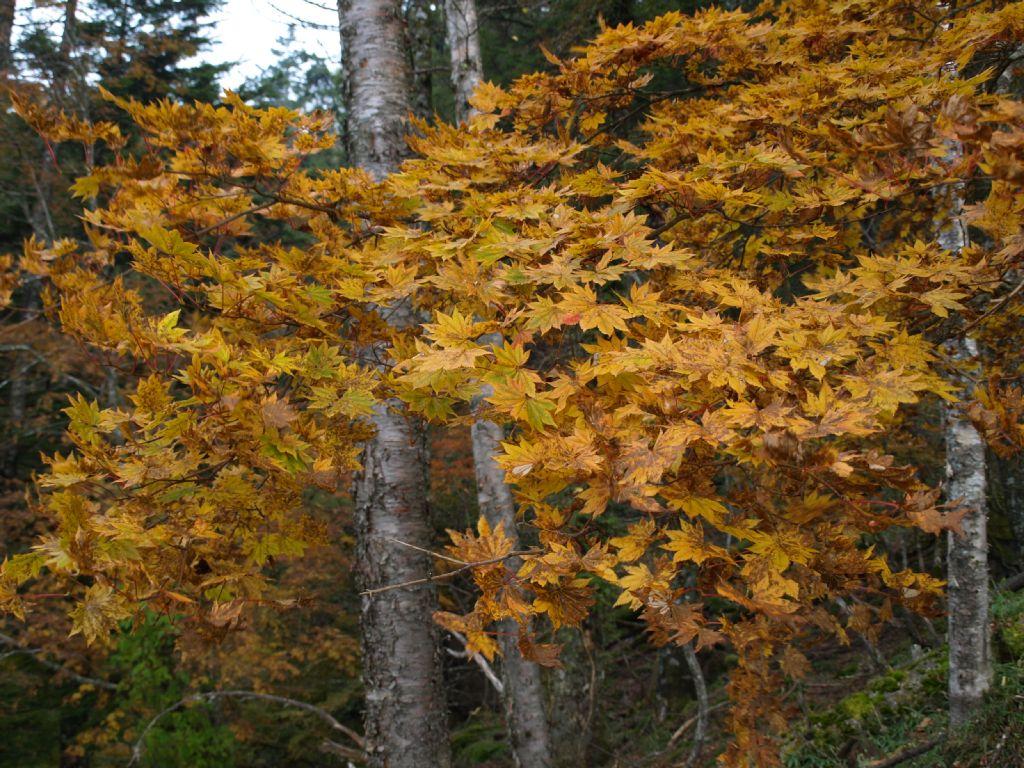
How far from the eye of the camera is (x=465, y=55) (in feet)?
18.6

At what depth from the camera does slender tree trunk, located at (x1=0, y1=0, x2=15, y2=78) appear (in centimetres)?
830

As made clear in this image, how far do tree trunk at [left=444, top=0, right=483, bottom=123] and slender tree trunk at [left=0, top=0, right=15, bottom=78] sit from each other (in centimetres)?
614

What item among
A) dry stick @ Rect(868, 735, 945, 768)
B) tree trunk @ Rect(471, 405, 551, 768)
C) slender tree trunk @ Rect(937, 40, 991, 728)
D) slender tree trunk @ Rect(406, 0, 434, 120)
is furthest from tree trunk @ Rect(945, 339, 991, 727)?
slender tree trunk @ Rect(406, 0, 434, 120)

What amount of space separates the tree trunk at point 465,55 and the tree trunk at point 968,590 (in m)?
4.23

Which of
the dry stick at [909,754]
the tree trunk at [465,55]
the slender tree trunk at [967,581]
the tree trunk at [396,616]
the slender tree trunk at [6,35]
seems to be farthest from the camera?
the slender tree trunk at [6,35]

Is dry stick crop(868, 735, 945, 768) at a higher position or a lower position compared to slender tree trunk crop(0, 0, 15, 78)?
lower

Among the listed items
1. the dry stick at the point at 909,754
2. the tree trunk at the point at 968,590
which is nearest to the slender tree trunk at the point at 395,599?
the dry stick at the point at 909,754

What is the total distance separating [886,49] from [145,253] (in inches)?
115

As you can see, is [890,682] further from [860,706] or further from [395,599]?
[395,599]

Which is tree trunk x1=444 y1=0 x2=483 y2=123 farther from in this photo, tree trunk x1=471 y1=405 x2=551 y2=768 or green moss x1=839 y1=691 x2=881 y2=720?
green moss x1=839 y1=691 x2=881 y2=720

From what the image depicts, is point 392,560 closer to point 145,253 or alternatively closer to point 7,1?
point 145,253

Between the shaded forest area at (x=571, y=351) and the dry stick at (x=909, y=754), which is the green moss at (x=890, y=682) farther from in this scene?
the dry stick at (x=909, y=754)

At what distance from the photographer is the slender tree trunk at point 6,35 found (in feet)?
27.2

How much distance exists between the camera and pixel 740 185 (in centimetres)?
224
